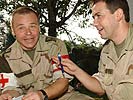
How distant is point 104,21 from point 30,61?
2.92ft

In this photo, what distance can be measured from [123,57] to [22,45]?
1113 millimetres

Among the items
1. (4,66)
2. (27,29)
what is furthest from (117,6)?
(4,66)

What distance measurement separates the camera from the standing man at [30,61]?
10.4 feet

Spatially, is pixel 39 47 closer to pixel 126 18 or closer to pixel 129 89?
pixel 126 18

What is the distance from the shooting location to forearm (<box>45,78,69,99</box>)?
290 centimetres

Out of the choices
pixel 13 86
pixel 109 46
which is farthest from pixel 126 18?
pixel 13 86

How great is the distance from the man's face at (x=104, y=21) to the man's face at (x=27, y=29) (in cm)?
65

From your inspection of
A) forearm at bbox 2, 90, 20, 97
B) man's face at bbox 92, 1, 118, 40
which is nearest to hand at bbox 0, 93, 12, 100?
forearm at bbox 2, 90, 20, 97

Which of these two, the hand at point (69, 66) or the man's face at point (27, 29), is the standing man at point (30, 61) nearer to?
the man's face at point (27, 29)

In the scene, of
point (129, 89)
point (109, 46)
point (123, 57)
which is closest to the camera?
point (129, 89)

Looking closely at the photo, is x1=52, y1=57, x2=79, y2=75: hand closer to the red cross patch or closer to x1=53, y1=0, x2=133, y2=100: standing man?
x1=53, y1=0, x2=133, y2=100: standing man

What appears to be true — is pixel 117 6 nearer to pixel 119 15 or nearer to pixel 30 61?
pixel 119 15

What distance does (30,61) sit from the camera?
128 inches

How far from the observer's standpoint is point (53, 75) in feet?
10.6
